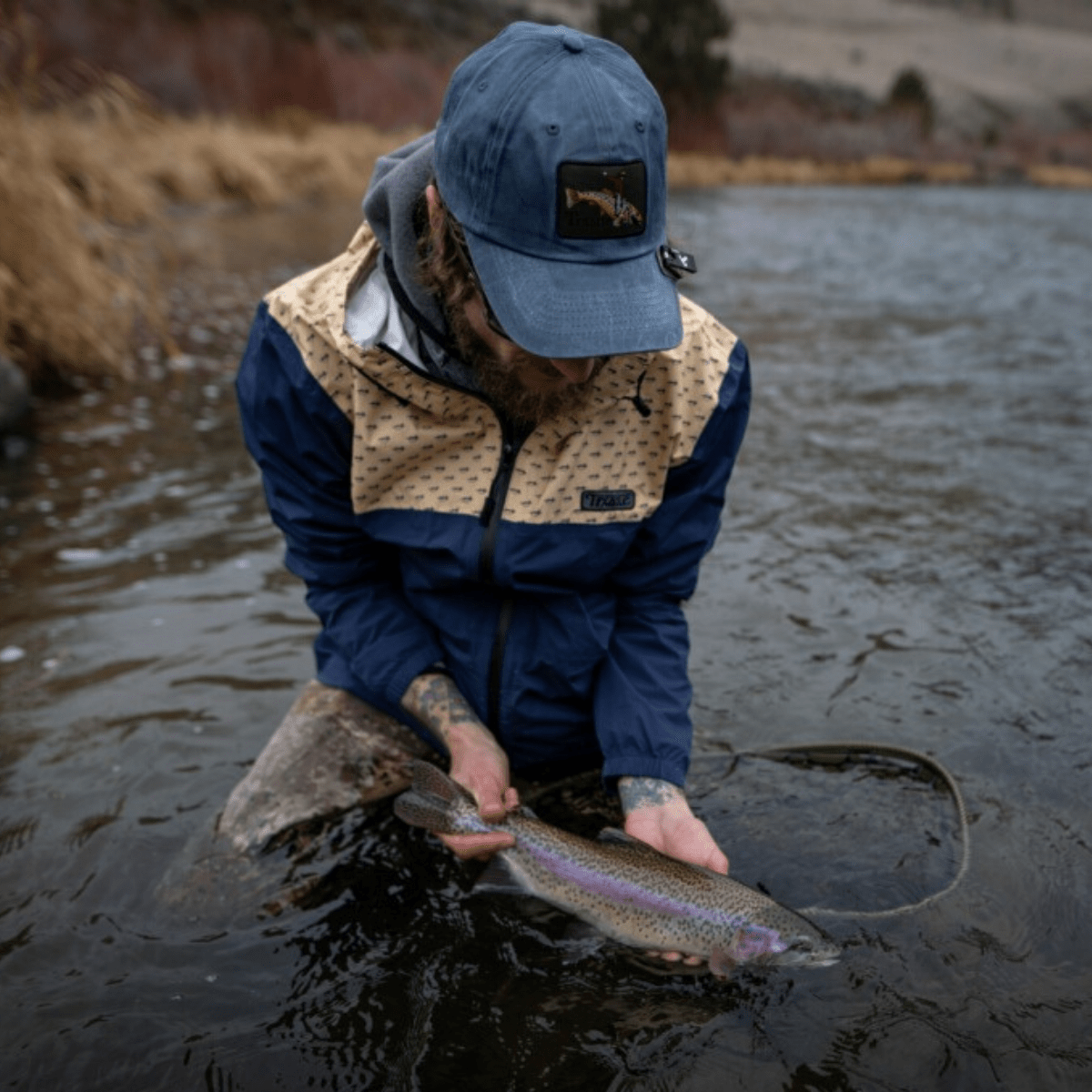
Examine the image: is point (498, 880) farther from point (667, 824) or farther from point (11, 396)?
point (11, 396)

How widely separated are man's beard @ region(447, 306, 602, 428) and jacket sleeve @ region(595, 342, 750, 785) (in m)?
0.40

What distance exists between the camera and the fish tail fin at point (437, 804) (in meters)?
2.81

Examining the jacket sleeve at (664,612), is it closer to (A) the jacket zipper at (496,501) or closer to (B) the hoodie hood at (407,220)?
(A) the jacket zipper at (496,501)

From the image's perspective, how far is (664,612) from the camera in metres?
3.26

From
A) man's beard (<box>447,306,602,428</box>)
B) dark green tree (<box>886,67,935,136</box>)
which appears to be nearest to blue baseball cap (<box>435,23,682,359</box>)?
man's beard (<box>447,306,602,428</box>)

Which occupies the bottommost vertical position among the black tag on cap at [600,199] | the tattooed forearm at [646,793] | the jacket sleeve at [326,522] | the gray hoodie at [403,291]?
the tattooed forearm at [646,793]

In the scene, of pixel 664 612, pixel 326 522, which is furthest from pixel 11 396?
pixel 664 612

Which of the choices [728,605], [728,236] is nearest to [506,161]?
[728,605]

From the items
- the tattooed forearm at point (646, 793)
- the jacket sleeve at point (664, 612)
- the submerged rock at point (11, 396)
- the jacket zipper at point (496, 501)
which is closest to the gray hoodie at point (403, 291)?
the jacket zipper at point (496, 501)

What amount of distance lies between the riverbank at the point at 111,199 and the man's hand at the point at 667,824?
6.00 meters

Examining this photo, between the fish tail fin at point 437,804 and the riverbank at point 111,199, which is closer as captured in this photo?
the fish tail fin at point 437,804

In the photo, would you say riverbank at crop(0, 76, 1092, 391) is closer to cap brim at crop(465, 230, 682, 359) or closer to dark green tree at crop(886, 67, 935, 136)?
cap brim at crop(465, 230, 682, 359)

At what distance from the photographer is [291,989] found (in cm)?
282

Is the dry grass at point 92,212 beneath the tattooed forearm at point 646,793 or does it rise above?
beneath
